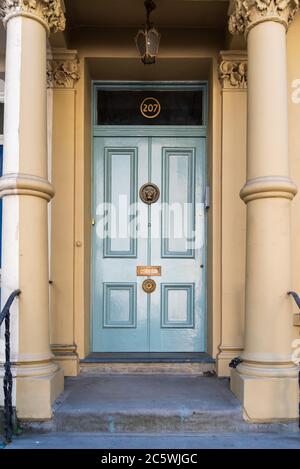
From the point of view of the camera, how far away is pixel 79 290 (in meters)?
6.37

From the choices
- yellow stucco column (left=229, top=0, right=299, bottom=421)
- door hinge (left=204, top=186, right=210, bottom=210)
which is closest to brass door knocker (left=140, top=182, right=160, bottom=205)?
door hinge (left=204, top=186, right=210, bottom=210)

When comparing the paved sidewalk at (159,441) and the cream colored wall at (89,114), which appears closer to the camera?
the paved sidewalk at (159,441)

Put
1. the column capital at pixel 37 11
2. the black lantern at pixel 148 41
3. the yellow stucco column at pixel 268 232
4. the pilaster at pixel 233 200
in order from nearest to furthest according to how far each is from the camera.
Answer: the yellow stucco column at pixel 268 232 → the column capital at pixel 37 11 → the black lantern at pixel 148 41 → the pilaster at pixel 233 200

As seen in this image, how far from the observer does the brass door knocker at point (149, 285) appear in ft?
22.0

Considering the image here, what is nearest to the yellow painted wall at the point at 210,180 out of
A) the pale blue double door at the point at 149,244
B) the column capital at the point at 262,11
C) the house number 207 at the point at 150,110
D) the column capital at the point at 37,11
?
the pale blue double door at the point at 149,244

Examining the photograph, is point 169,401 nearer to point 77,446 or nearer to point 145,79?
point 77,446

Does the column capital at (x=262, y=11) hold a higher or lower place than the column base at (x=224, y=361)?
higher

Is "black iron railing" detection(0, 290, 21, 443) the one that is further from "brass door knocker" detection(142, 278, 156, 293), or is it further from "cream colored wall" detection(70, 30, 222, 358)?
"brass door knocker" detection(142, 278, 156, 293)

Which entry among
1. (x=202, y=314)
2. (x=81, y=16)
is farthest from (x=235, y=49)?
(x=202, y=314)

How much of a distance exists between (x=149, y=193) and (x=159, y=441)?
115 inches

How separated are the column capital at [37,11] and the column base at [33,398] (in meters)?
3.00

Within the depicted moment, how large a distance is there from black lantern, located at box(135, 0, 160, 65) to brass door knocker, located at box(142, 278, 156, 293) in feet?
7.55

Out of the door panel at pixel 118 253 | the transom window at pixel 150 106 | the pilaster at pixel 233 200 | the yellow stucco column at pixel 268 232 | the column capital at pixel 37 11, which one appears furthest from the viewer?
the transom window at pixel 150 106

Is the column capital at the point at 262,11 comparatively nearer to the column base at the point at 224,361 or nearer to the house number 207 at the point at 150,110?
the house number 207 at the point at 150,110
